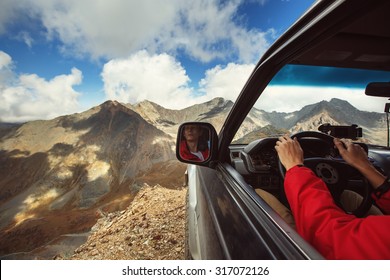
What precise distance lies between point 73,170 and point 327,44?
35706mm

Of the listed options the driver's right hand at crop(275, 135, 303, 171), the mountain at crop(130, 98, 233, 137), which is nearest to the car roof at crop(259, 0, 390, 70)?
the driver's right hand at crop(275, 135, 303, 171)

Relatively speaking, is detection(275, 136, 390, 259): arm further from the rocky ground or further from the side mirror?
the rocky ground

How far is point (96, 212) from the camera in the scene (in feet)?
69.3

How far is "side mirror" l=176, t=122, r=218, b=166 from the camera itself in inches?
65.7

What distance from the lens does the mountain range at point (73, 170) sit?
69.2 feet

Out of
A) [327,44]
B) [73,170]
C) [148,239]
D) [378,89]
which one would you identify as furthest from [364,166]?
[73,170]

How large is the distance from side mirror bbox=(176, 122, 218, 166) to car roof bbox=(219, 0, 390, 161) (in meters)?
0.08

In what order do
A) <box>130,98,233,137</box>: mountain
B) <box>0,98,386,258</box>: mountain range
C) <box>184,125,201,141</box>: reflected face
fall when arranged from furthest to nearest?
1. <box>130,98,233,137</box>: mountain
2. <box>0,98,386,258</box>: mountain range
3. <box>184,125,201,141</box>: reflected face

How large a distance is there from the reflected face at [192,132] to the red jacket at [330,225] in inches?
35.7

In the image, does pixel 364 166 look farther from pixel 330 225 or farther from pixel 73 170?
pixel 73 170

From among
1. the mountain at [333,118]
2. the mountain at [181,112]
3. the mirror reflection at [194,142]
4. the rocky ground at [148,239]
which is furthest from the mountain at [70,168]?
the mountain at [333,118]

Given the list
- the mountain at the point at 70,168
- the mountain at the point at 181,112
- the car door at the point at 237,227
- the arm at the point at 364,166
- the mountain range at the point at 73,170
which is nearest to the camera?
the car door at the point at 237,227

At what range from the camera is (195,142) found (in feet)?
6.15

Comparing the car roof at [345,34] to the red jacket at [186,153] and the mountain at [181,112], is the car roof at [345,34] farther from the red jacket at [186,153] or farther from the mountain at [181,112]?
the mountain at [181,112]
